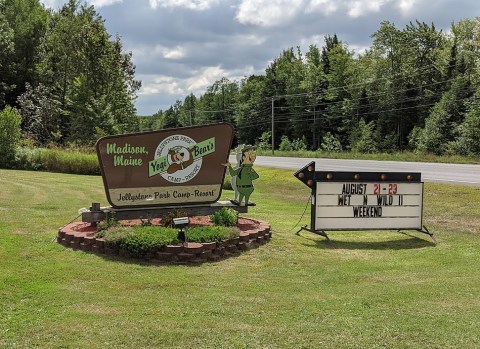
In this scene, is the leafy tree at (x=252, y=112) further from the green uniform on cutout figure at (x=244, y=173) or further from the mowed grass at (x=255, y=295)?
the mowed grass at (x=255, y=295)

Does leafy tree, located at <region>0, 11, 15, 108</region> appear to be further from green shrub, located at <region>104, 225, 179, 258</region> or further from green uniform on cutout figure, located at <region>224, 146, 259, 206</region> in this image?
green shrub, located at <region>104, 225, 179, 258</region>

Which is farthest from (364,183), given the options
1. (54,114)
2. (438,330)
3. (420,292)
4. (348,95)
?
(348,95)

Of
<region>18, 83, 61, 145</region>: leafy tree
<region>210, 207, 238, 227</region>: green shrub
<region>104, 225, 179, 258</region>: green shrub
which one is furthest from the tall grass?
<region>104, 225, 179, 258</region>: green shrub

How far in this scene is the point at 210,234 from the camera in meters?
7.92

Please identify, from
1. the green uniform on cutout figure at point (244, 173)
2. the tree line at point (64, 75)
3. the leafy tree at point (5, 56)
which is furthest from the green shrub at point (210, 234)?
the leafy tree at point (5, 56)

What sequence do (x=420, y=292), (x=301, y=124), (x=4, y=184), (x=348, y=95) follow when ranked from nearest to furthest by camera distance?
(x=420, y=292)
(x=4, y=184)
(x=348, y=95)
(x=301, y=124)

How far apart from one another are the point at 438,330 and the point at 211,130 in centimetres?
595

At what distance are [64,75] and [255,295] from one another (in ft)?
144

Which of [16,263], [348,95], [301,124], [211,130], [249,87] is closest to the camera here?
[16,263]

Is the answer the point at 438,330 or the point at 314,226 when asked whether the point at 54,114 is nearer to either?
the point at 314,226

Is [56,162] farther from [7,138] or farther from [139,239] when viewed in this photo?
[139,239]

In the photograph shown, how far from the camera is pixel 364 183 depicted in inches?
392

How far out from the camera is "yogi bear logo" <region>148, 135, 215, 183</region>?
8.99 m

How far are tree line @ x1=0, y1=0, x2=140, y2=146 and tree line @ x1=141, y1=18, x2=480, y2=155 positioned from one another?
2459 centimetres
